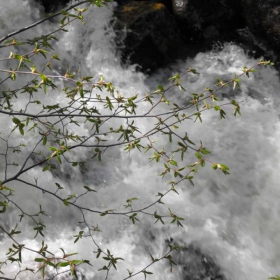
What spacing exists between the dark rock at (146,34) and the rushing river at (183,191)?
0.19 metres

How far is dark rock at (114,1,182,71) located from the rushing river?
0.63ft

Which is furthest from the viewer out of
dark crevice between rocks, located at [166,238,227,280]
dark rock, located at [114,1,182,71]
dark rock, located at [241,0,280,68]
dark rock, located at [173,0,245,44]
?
dark rock, located at [173,0,245,44]

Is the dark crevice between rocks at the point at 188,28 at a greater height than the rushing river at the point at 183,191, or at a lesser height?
greater

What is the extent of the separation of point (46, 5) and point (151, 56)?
2.12 m

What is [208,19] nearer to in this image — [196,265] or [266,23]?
[266,23]

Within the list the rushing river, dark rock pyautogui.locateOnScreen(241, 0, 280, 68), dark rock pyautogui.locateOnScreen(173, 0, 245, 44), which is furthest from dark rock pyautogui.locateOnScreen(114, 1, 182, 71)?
dark rock pyautogui.locateOnScreen(241, 0, 280, 68)

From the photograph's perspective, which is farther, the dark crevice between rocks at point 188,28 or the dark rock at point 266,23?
the dark rock at point 266,23

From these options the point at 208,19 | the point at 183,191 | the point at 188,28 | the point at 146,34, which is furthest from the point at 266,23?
the point at 183,191

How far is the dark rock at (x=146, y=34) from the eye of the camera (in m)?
5.65

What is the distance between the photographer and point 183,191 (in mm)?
3887

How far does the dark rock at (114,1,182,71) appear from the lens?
565 centimetres

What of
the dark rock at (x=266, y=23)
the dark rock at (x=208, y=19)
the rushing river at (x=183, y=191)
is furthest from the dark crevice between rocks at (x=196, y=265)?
the dark rock at (x=208, y=19)

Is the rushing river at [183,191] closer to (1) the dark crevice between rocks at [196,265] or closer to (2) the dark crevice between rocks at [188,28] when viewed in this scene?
(1) the dark crevice between rocks at [196,265]

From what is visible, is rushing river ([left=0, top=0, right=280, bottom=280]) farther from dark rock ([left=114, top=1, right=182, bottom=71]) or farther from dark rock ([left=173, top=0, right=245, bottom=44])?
Answer: dark rock ([left=173, top=0, right=245, bottom=44])
